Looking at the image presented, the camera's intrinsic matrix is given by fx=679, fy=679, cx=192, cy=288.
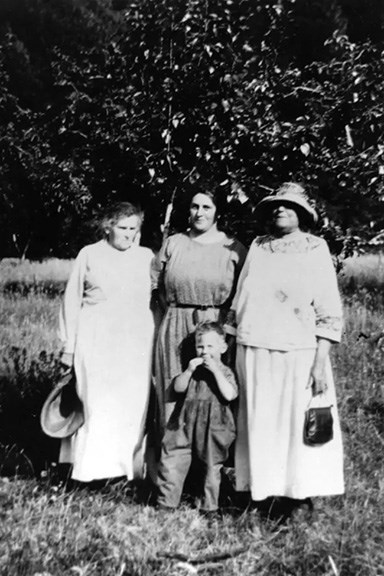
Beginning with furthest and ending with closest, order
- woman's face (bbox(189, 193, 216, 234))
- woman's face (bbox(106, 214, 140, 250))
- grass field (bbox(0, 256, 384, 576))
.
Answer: woman's face (bbox(106, 214, 140, 250)) → woman's face (bbox(189, 193, 216, 234)) → grass field (bbox(0, 256, 384, 576))

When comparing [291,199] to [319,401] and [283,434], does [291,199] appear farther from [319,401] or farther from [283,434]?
[283,434]

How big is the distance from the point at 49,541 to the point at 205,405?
1.17m

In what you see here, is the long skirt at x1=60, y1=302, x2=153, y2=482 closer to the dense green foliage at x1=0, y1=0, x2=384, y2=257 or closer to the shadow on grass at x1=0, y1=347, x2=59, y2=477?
the shadow on grass at x1=0, y1=347, x2=59, y2=477

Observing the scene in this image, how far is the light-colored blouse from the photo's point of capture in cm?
385

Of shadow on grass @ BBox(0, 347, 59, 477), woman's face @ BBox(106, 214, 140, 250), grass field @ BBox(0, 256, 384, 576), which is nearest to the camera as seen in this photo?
grass field @ BBox(0, 256, 384, 576)

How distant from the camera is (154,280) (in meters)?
4.39

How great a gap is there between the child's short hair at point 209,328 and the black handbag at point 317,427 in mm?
675

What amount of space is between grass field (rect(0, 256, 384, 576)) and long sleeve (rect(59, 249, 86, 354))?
2.90ft

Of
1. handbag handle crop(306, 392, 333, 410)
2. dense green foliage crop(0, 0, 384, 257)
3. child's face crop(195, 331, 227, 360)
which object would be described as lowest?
handbag handle crop(306, 392, 333, 410)

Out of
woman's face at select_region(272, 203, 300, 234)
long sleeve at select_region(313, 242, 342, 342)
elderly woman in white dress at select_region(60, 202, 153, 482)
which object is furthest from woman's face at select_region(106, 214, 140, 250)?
long sleeve at select_region(313, 242, 342, 342)

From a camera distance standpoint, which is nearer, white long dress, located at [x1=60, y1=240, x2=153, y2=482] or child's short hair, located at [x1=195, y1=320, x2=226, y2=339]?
child's short hair, located at [x1=195, y1=320, x2=226, y2=339]

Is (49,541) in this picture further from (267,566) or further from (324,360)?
(324,360)

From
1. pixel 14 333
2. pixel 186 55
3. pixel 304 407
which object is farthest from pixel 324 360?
pixel 14 333

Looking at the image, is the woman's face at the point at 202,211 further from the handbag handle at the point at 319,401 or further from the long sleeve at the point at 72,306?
the handbag handle at the point at 319,401
